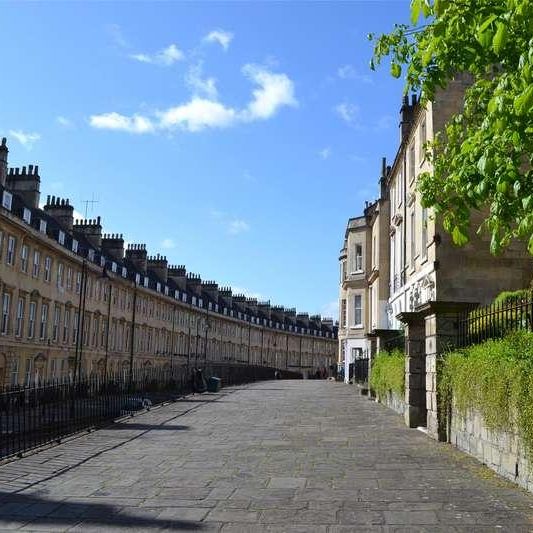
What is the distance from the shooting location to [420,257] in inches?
963

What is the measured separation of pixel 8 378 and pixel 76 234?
69.3 feet

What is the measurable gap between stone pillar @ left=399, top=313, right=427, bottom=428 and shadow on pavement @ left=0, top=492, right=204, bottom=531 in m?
9.46

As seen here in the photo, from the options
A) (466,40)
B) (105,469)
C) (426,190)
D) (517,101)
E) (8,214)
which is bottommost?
(105,469)

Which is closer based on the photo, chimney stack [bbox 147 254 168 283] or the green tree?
the green tree

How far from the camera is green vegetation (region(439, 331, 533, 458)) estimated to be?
8266mm

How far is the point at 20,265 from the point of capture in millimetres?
37812

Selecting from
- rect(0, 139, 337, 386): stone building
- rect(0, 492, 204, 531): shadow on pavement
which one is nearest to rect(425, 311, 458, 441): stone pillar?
rect(0, 492, 204, 531): shadow on pavement

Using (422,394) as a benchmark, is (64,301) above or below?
above

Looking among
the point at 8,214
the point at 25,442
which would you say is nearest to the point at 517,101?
the point at 25,442

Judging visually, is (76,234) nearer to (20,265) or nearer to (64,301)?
(64,301)

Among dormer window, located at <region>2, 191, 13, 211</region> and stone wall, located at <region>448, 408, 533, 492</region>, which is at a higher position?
dormer window, located at <region>2, 191, 13, 211</region>

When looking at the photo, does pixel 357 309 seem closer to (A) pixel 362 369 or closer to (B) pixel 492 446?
(A) pixel 362 369

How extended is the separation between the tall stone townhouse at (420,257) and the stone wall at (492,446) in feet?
8.53

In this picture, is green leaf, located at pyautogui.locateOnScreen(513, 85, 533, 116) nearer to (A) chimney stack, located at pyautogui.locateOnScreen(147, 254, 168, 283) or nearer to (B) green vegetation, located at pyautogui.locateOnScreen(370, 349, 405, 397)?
(B) green vegetation, located at pyautogui.locateOnScreen(370, 349, 405, 397)
